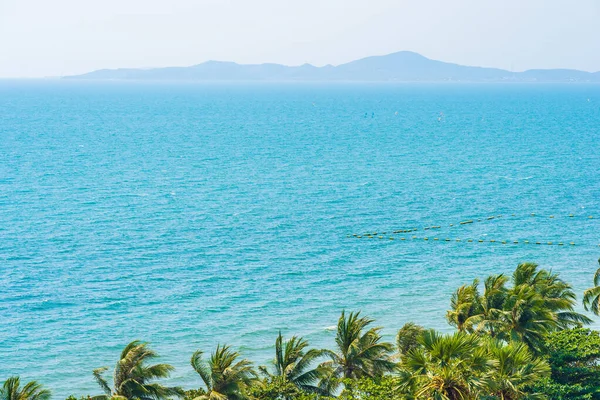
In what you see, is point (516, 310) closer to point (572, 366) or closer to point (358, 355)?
point (572, 366)

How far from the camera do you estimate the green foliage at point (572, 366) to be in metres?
36.1

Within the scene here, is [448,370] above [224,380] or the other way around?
above

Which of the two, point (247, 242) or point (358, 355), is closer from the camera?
point (358, 355)

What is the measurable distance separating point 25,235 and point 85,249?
29.4 ft

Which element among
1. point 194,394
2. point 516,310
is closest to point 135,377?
point 194,394

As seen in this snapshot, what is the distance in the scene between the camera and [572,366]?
39.2 m

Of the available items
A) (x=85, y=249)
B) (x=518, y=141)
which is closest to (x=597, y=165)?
(x=518, y=141)

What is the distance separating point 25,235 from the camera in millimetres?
78875

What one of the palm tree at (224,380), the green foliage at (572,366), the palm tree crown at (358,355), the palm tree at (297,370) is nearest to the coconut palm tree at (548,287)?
the green foliage at (572,366)

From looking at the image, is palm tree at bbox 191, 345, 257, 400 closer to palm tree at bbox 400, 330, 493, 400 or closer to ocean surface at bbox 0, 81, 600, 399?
palm tree at bbox 400, 330, 493, 400

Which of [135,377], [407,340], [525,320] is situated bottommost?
[407,340]

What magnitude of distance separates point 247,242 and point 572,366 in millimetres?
43631

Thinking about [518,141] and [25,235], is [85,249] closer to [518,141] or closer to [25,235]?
[25,235]

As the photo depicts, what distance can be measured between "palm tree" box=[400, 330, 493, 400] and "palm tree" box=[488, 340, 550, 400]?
1.03 metres
